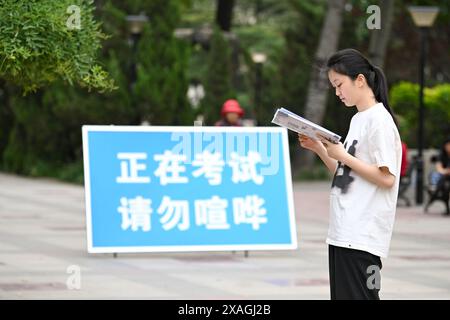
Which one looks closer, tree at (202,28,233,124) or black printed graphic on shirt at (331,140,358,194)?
black printed graphic on shirt at (331,140,358,194)

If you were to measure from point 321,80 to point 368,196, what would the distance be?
969 inches

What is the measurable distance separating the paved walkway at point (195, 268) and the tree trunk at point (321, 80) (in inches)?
481

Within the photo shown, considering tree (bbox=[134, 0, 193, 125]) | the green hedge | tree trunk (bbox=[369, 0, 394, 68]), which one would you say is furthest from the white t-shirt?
tree trunk (bbox=[369, 0, 394, 68])

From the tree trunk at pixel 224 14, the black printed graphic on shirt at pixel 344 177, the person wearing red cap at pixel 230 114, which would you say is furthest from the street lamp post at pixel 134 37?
the black printed graphic on shirt at pixel 344 177

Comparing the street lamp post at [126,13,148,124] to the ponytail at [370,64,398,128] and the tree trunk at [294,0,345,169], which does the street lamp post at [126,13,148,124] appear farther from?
the ponytail at [370,64,398,128]

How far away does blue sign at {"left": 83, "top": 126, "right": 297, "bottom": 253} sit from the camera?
12.0 m

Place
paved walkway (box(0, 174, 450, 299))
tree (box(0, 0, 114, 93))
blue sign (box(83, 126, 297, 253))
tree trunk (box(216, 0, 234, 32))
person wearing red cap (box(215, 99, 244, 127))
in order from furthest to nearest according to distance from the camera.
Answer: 1. tree trunk (box(216, 0, 234, 32))
2. person wearing red cap (box(215, 99, 244, 127))
3. blue sign (box(83, 126, 297, 253))
4. paved walkway (box(0, 174, 450, 299))
5. tree (box(0, 0, 114, 93))

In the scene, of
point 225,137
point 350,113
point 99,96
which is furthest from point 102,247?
point 350,113


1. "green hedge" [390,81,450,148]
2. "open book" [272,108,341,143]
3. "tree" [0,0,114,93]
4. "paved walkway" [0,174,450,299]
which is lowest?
"paved walkway" [0,174,450,299]

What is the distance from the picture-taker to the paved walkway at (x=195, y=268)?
32.3 ft

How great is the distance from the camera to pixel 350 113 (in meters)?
32.3

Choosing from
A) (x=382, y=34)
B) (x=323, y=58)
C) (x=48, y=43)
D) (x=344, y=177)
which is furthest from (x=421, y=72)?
(x=344, y=177)

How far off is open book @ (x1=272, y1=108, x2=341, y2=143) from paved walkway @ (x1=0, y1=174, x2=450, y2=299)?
4061 mm
